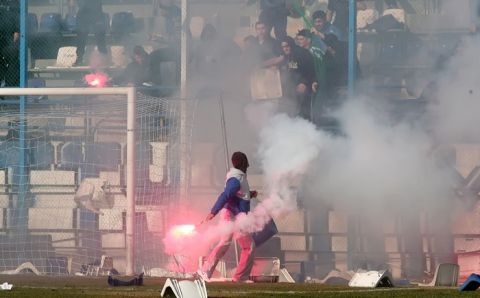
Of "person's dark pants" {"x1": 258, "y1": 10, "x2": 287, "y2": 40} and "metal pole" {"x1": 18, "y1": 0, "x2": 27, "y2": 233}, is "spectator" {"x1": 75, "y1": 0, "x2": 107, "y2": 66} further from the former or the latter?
"person's dark pants" {"x1": 258, "y1": 10, "x2": 287, "y2": 40}

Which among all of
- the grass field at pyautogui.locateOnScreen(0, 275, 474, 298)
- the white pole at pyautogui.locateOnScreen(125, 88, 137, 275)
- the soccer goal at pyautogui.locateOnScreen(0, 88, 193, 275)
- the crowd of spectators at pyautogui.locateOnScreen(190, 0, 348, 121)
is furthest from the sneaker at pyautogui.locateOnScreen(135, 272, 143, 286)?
the crowd of spectators at pyautogui.locateOnScreen(190, 0, 348, 121)

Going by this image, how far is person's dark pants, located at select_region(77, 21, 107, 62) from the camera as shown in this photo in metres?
22.2

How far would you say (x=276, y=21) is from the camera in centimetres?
2175

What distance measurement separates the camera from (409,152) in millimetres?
21562

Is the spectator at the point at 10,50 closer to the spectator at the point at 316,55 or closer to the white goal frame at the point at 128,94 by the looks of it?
the white goal frame at the point at 128,94

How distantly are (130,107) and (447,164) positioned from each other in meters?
5.03

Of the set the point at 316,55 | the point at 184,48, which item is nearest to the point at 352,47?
the point at 316,55

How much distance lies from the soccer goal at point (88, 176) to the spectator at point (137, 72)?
55 centimetres

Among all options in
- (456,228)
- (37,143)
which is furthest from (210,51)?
(456,228)

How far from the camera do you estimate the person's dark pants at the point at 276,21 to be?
21.6 metres

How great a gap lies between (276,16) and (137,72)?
2441mm

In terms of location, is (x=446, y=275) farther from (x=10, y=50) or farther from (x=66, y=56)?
(x=10, y=50)

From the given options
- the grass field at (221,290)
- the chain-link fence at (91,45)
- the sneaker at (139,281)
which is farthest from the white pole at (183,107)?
the sneaker at (139,281)

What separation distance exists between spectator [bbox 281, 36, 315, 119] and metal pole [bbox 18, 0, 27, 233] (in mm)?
4198
